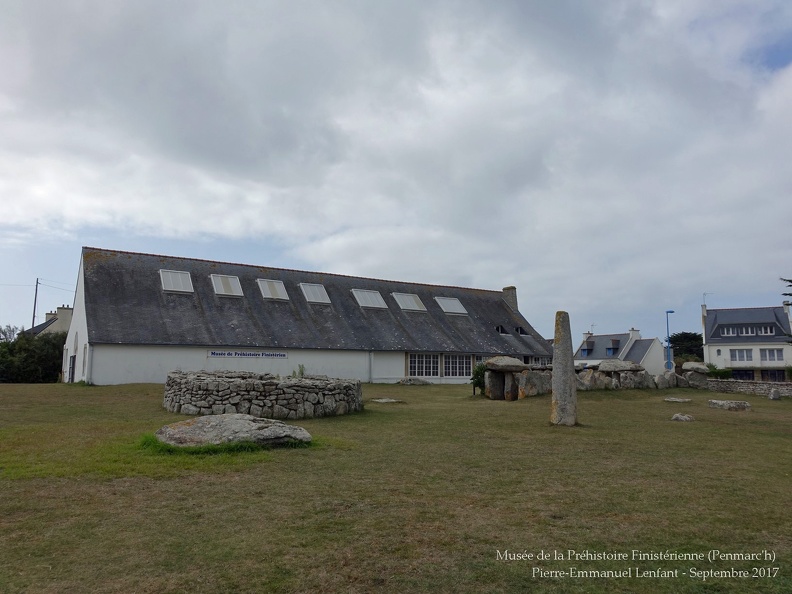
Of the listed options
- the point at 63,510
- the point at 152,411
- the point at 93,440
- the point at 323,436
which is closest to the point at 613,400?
the point at 323,436

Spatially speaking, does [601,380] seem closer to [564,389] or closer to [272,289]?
[564,389]

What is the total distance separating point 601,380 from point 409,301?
16817 mm

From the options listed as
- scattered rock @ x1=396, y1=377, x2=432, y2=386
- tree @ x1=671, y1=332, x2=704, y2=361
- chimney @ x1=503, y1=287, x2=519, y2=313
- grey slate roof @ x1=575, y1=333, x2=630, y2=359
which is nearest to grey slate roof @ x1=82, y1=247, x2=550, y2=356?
scattered rock @ x1=396, y1=377, x2=432, y2=386

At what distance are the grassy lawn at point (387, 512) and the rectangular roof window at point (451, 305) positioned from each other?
2756cm

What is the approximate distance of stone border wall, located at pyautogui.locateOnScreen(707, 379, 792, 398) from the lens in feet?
81.1

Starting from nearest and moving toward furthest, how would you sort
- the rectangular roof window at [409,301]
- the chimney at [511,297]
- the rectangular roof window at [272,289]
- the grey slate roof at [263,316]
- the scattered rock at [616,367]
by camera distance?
1. the scattered rock at [616,367]
2. the grey slate roof at [263,316]
3. the rectangular roof window at [272,289]
4. the rectangular roof window at [409,301]
5. the chimney at [511,297]

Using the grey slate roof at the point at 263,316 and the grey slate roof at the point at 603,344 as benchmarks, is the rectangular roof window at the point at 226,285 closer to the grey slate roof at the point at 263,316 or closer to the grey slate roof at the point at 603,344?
the grey slate roof at the point at 263,316

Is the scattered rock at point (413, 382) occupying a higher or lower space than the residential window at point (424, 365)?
lower

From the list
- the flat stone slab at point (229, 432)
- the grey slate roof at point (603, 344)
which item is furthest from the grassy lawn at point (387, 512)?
the grey slate roof at point (603, 344)

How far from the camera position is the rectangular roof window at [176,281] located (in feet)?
98.5

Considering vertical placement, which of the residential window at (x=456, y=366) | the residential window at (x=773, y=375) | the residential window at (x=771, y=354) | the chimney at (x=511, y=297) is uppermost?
the chimney at (x=511, y=297)

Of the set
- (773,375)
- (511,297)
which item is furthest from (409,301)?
(773,375)

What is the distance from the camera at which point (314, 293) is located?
34688 mm

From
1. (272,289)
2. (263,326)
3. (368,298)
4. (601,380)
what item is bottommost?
(601,380)
